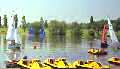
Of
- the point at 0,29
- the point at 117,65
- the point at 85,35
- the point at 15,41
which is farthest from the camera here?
the point at 0,29

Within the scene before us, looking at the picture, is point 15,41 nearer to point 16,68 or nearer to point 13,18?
point 13,18

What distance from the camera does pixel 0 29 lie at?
172 meters

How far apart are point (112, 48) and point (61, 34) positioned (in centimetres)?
9022

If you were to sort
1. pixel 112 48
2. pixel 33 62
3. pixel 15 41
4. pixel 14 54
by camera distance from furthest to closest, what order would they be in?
1. pixel 112 48
2. pixel 15 41
3. pixel 14 54
4. pixel 33 62

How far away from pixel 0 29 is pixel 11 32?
103769 millimetres

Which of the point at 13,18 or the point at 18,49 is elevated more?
the point at 13,18

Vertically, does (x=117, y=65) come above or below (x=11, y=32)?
below

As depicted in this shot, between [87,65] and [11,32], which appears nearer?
[87,65]

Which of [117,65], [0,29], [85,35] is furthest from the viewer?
[0,29]

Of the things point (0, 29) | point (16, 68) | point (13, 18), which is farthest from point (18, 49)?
point (0, 29)

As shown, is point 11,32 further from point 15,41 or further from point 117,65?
point 117,65

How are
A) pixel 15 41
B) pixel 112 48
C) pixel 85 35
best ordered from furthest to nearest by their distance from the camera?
pixel 85 35, pixel 112 48, pixel 15 41

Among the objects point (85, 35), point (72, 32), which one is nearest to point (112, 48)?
point (85, 35)

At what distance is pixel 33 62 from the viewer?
43.7 meters
